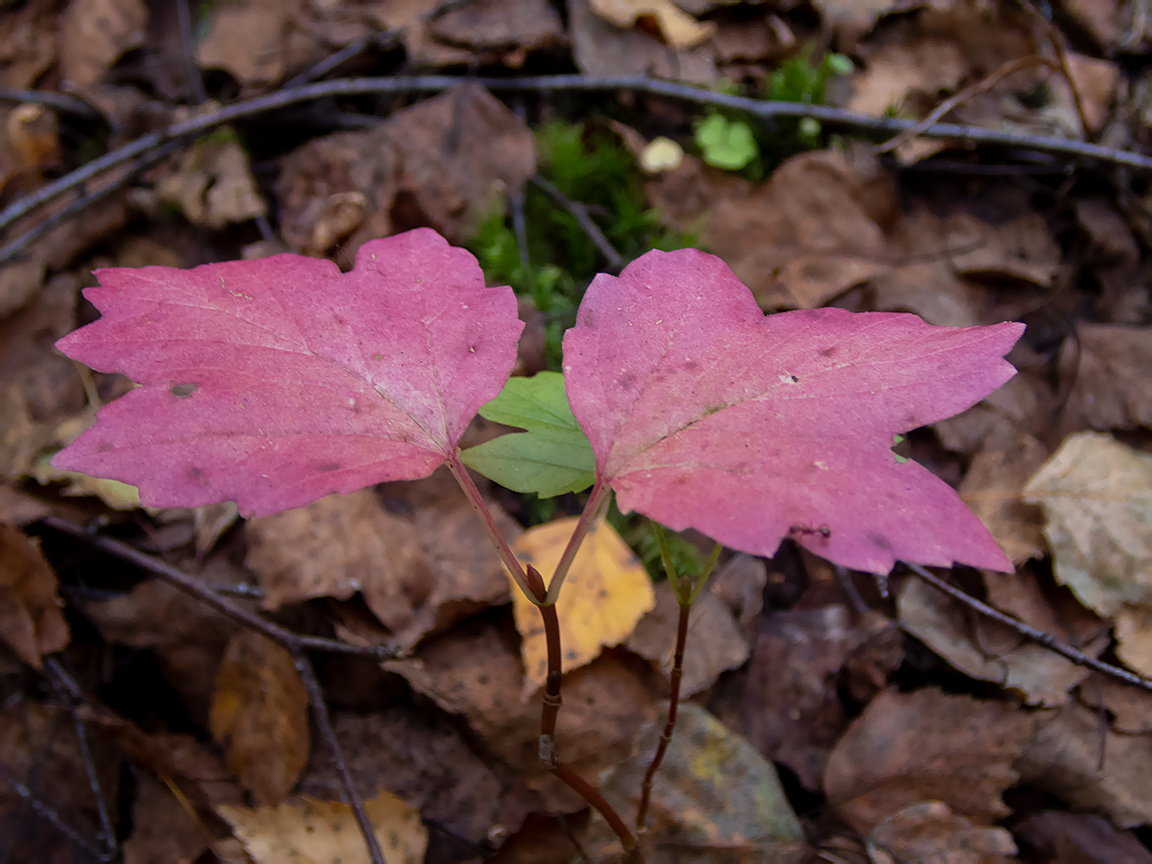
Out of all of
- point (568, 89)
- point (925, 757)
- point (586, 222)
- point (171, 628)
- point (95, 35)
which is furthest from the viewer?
point (95, 35)

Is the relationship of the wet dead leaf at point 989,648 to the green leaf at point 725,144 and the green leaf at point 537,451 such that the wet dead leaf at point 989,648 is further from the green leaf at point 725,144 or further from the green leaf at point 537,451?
the green leaf at point 725,144

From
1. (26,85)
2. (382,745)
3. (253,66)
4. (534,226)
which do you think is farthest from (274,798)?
(26,85)

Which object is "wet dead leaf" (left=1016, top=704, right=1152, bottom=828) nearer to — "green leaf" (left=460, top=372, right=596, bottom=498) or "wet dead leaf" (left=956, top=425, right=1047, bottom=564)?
"wet dead leaf" (left=956, top=425, right=1047, bottom=564)

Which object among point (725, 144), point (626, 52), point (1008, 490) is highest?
point (626, 52)

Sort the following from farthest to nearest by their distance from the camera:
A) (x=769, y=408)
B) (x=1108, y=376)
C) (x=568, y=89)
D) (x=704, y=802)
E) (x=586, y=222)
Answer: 1. (x=568, y=89)
2. (x=586, y=222)
3. (x=1108, y=376)
4. (x=704, y=802)
5. (x=769, y=408)

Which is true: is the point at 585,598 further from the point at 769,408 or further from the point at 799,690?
the point at 769,408

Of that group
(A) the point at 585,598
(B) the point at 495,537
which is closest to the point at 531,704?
(A) the point at 585,598

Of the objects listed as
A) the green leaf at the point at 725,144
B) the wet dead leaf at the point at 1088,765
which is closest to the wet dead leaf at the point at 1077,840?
the wet dead leaf at the point at 1088,765
